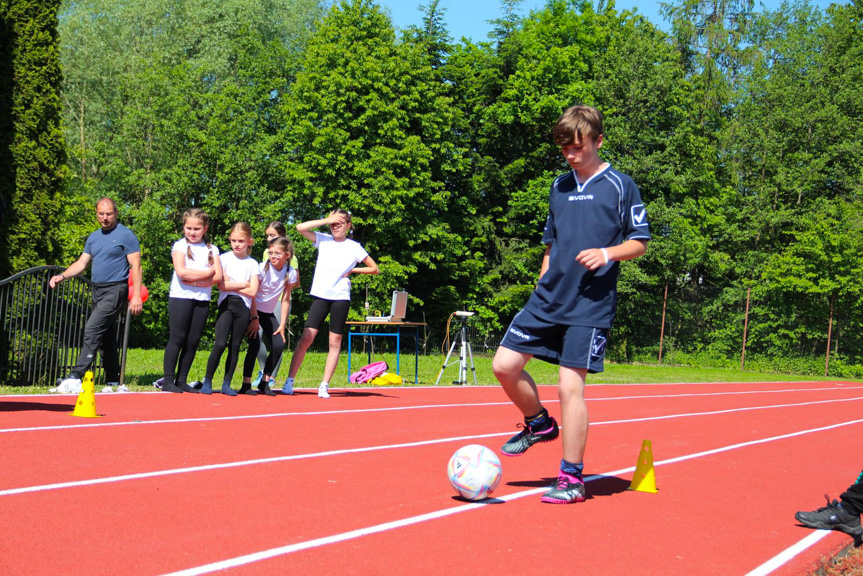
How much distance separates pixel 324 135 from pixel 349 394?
72.9ft

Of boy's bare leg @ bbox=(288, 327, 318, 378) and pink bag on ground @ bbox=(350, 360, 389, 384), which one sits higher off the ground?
boy's bare leg @ bbox=(288, 327, 318, 378)

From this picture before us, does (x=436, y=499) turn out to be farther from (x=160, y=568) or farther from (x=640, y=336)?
(x=640, y=336)

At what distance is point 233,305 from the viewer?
10.1m

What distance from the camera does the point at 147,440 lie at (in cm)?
641

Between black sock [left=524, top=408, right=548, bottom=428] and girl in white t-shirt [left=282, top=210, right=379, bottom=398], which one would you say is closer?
black sock [left=524, top=408, right=548, bottom=428]

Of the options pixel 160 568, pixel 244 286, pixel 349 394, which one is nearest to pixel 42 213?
pixel 244 286

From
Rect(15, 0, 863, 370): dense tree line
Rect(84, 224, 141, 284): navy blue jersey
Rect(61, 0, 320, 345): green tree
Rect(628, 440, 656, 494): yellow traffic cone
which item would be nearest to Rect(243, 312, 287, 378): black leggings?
Rect(84, 224, 141, 284): navy blue jersey

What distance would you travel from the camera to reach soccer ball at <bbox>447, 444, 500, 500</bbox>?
4.82 meters

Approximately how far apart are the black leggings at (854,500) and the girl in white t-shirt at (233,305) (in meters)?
6.95

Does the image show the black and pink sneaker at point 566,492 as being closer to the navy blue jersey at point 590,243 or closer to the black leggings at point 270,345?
the navy blue jersey at point 590,243

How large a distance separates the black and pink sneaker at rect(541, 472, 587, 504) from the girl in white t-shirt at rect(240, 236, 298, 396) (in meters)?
5.93

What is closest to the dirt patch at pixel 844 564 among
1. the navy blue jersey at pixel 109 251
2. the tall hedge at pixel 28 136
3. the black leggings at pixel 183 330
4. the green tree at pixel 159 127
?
the black leggings at pixel 183 330

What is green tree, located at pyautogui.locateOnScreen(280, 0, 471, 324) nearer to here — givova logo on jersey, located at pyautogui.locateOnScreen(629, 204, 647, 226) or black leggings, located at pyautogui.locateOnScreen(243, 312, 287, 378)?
black leggings, located at pyautogui.locateOnScreen(243, 312, 287, 378)

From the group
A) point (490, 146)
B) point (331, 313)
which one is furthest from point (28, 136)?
point (490, 146)
